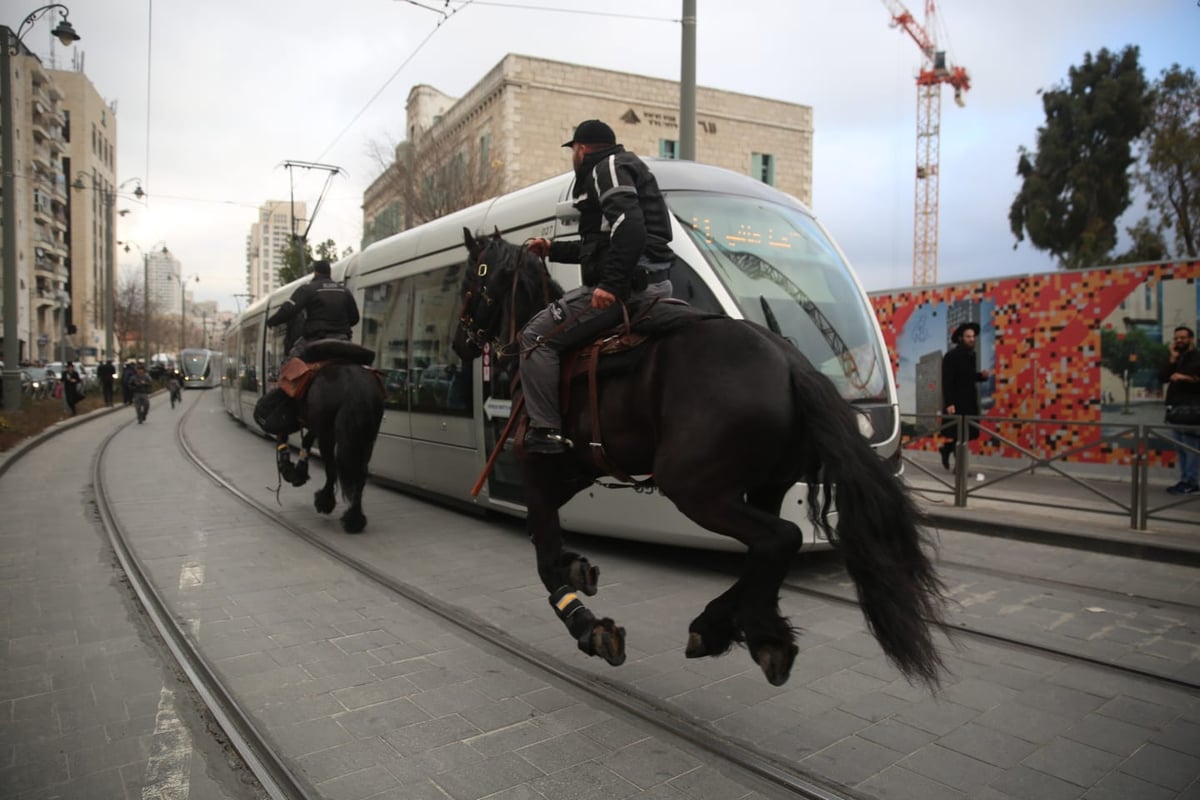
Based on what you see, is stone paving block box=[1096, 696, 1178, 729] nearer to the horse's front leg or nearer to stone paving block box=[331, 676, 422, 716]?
the horse's front leg

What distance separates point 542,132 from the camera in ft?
123

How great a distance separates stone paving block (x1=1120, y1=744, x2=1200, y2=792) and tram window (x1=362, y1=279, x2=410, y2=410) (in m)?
8.25

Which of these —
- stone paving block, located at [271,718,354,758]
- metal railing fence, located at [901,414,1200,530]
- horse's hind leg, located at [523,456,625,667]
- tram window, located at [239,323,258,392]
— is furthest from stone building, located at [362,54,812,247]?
stone paving block, located at [271,718,354,758]

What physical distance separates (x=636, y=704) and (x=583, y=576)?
0.68 m

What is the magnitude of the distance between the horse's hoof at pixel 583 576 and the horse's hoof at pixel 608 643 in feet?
1.30

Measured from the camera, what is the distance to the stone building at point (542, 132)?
31.5 m

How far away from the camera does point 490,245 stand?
4.78 metres

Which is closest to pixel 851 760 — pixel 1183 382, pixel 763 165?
pixel 1183 382

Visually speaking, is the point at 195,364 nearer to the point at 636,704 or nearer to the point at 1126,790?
the point at 636,704

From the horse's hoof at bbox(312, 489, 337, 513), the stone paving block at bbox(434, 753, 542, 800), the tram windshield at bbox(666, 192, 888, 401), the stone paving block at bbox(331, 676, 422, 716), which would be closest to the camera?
the stone paving block at bbox(434, 753, 542, 800)

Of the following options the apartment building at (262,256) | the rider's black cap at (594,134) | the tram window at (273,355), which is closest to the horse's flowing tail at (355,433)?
the rider's black cap at (594,134)

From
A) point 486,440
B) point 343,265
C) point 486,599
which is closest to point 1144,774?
point 486,599

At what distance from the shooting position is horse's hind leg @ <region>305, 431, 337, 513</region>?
850 centimetres

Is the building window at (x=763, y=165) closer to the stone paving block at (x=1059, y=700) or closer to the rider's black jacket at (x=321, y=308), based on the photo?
the rider's black jacket at (x=321, y=308)
